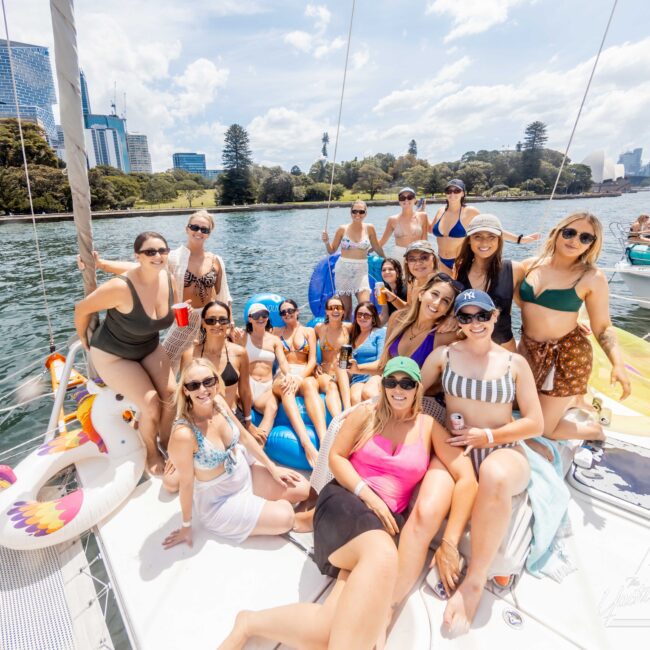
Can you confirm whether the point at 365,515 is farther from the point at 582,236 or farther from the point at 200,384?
the point at 582,236

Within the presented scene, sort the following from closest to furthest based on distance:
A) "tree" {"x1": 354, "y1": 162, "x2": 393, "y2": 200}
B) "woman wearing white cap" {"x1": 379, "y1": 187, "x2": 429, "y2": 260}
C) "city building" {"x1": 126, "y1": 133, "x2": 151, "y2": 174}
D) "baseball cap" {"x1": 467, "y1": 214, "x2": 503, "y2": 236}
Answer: "baseball cap" {"x1": 467, "y1": 214, "x2": 503, "y2": 236}, "woman wearing white cap" {"x1": 379, "y1": 187, "x2": 429, "y2": 260}, "tree" {"x1": 354, "y1": 162, "x2": 393, "y2": 200}, "city building" {"x1": 126, "y1": 133, "x2": 151, "y2": 174}

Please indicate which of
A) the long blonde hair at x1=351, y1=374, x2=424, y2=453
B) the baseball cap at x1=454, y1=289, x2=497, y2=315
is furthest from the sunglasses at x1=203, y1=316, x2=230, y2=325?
the baseball cap at x1=454, y1=289, x2=497, y2=315

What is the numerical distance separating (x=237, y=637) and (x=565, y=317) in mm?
2547

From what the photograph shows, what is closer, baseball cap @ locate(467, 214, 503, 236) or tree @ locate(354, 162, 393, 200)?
baseball cap @ locate(467, 214, 503, 236)

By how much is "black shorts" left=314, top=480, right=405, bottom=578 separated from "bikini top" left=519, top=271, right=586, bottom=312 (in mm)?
1637

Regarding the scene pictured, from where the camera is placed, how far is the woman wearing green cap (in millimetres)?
1524

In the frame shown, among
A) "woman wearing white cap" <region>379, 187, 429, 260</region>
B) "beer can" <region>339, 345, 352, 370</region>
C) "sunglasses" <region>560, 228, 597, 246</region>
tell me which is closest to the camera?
"sunglasses" <region>560, 228, 597, 246</region>

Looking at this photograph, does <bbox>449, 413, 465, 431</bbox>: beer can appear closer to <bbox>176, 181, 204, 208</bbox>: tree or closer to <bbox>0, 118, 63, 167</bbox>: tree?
<bbox>0, 118, 63, 167</bbox>: tree

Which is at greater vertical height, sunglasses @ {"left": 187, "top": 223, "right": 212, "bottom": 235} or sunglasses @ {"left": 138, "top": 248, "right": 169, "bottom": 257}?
sunglasses @ {"left": 187, "top": 223, "right": 212, "bottom": 235}

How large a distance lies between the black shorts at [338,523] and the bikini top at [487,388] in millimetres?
753

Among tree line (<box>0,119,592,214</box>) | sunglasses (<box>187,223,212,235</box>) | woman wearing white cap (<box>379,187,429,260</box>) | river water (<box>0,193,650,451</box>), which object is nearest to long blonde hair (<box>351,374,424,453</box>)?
river water (<box>0,193,650,451</box>)

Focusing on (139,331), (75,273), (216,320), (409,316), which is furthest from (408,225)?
(75,273)

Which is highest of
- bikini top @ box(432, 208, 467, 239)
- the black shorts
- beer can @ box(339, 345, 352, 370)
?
bikini top @ box(432, 208, 467, 239)

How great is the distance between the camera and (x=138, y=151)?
164m
